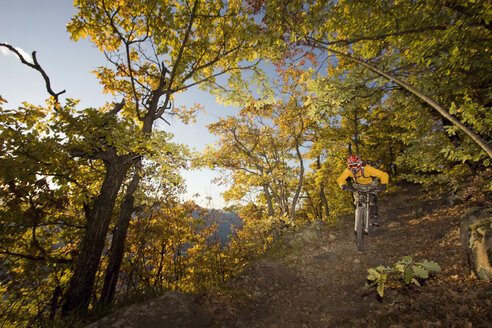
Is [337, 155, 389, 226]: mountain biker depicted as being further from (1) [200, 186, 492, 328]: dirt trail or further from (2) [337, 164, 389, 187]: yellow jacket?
(1) [200, 186, 492, 328]: dirt trail

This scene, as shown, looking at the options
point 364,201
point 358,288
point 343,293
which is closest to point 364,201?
point 364,201

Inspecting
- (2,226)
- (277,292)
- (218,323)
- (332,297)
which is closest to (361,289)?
(332,297)

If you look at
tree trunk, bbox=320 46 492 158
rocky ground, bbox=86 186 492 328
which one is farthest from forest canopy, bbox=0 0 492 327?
rocky ground, bbox=86 186 492 328

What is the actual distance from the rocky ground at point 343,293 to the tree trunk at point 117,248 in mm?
2139

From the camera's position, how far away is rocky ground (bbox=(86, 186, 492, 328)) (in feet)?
10.5

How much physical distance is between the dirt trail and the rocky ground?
0.05ft

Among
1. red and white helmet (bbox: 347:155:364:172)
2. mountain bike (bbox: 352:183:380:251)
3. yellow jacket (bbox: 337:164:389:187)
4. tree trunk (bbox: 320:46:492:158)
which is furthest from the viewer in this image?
red and white helmet (bbox: 347:155:364:172)

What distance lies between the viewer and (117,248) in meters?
6.57

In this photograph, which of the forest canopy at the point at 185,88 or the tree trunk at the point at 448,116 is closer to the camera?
the tree trunk at the point at 448,116

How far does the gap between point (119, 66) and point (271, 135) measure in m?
9.74

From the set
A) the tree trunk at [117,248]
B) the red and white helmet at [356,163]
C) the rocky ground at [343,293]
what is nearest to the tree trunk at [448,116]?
the rocky ground at [343,293]

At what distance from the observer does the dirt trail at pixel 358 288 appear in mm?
3141

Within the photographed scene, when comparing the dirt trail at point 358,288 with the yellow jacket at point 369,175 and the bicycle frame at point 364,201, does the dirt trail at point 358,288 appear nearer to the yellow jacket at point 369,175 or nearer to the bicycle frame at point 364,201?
the bicycle frame at point 364,201

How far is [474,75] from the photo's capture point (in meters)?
5.26
